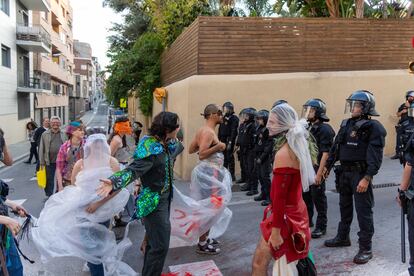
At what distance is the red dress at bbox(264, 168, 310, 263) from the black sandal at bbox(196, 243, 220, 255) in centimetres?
182

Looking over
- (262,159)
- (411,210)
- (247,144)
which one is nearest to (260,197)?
(262,159)

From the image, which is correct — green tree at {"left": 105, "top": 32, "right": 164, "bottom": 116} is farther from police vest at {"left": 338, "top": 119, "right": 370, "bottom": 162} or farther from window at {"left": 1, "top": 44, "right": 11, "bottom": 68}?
police vest at {"left": 338, "top": 119, "right": 370, "bottom": 162}

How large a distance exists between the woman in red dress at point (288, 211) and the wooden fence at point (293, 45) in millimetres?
6837

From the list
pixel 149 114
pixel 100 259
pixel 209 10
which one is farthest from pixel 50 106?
pixel 100 259

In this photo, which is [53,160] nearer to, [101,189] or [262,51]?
[101,189]

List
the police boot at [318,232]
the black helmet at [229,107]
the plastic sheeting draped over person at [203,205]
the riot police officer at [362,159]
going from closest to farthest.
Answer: the riot police officer at [362,159]
the plastic sheeting draped over person at [203,205]
the police boot at [318,232]
the black helmet at [229,107]

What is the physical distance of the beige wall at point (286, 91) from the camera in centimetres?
973

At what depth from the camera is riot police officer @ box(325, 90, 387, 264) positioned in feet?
13.7

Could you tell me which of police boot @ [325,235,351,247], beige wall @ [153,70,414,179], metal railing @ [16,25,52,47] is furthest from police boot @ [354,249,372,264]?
metal railing @ [16,25,52,47]

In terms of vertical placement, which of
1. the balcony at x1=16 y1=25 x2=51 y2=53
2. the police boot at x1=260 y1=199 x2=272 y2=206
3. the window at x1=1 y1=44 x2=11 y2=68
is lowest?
the police boot at x1=260 y1=199 x2=272 y2=206

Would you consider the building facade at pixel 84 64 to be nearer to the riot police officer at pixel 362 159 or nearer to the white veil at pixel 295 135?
the riot police officer at pixel 362 159

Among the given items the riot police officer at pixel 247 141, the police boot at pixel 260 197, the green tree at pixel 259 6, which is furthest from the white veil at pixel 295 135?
the green tree at pixel 259 6

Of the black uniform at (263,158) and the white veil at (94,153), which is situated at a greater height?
the white veil at (94,153)

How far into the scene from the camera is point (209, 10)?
1466 centimetres
